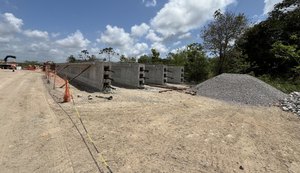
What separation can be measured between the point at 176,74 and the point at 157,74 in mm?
3149

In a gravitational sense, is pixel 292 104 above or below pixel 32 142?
above

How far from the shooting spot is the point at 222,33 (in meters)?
29.3

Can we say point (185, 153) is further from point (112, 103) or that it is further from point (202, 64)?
point (202, 64)

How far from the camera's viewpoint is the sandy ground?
18.0 feet

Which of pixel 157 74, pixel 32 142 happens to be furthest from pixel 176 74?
pixel 32 142

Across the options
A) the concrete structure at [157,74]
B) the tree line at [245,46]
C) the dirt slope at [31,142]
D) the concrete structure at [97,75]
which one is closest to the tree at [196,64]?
the tree line at [245,46]

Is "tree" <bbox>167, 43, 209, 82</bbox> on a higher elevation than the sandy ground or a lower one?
higher

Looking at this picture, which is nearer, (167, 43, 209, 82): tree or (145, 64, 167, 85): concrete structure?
(145, 64, 167, 85): concrete structure

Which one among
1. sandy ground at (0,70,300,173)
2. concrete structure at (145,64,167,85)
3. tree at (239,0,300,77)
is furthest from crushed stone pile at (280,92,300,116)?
tree at (239,0,300,77)

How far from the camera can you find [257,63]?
32.2m

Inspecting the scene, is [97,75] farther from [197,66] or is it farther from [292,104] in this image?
[197,66]

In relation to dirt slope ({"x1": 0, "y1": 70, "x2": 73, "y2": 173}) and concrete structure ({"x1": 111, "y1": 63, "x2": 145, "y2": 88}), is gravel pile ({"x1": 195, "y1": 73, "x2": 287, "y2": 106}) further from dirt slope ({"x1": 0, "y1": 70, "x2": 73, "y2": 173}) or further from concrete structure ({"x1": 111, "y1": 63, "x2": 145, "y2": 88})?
dirt slope ({"x1": 0, "y1": 70, "x2": 73, "y2": 173})

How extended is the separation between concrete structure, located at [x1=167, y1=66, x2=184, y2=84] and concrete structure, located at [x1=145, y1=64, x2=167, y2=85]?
2.48m

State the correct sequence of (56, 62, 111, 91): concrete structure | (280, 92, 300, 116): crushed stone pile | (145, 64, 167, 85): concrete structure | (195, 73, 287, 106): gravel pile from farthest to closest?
(145, 64, 167, 85): concrete structure < (56, 62, 111, 91): concrete structure < (195, 73, 287, 106): gravel pile < (280, 92, 300, 116): crushed stone pile
